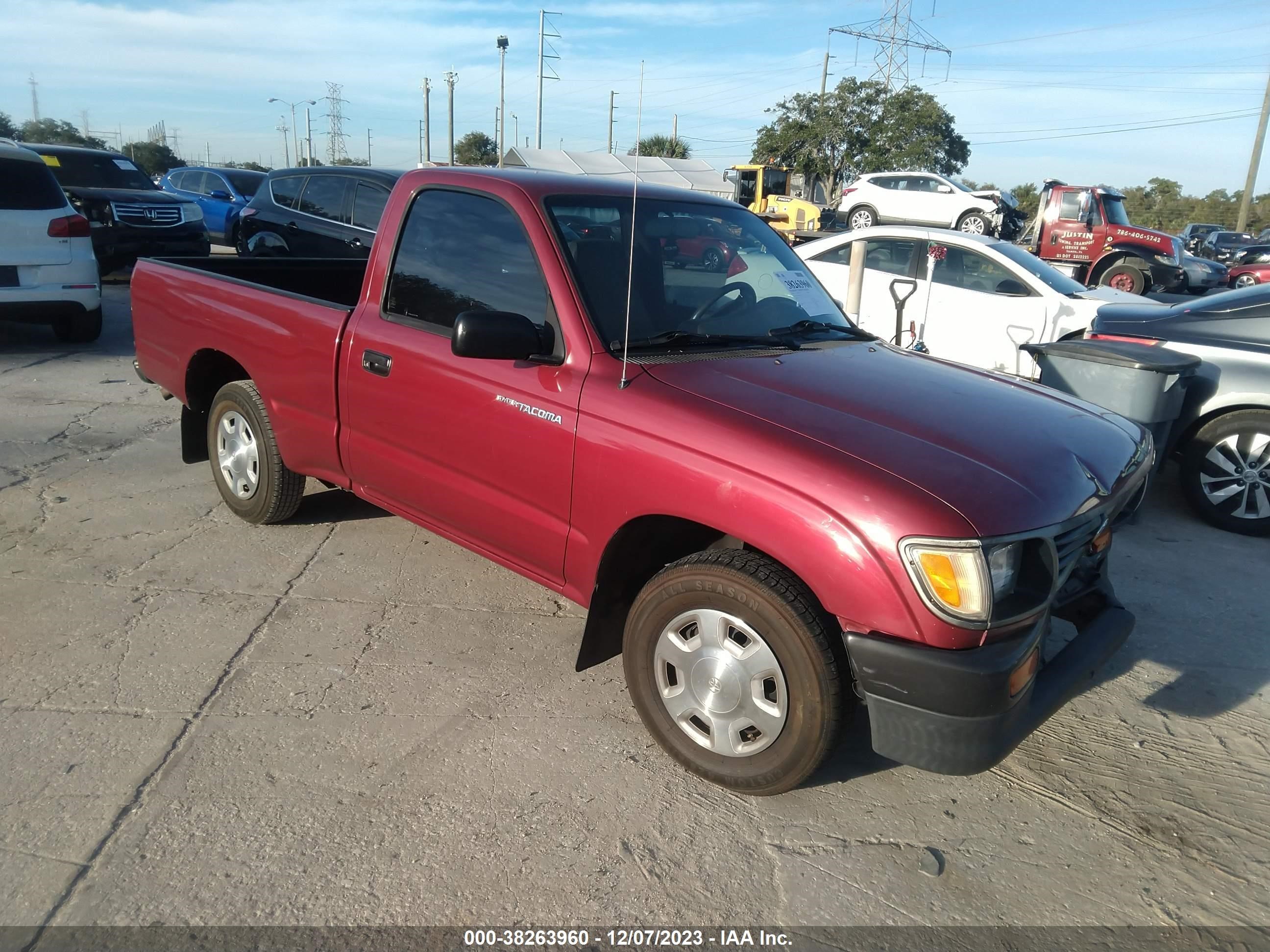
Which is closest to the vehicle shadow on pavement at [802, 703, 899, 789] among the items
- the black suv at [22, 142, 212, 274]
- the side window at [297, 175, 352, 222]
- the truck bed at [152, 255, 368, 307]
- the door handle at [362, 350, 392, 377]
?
the door handle at [362, 350, 392, 377]

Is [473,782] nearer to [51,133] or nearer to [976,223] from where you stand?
[976,223]

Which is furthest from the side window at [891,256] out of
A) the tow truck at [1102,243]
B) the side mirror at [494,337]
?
the tow truck at [1102,243]

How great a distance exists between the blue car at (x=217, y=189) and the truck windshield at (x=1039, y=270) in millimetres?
13632

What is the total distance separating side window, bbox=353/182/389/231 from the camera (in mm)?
10133

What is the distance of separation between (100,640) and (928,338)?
24.8 ft

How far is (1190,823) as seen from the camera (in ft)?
10.00

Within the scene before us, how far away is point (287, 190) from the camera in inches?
442

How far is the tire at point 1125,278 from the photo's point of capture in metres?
19.6

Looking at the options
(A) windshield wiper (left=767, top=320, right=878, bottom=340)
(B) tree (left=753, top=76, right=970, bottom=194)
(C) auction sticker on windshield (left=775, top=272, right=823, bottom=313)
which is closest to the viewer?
(A) windshield wiper (left=767, top=320, right=878, bottom=340)

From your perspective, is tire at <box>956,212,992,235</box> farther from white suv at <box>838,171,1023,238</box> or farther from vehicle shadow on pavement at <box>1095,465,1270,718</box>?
vehicle shadow on pavement at <box>1095,465,1270,718</box>

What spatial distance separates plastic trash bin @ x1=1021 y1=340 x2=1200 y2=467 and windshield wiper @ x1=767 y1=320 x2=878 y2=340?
1988 millimetres

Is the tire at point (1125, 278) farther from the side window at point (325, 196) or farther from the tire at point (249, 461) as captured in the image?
the tire at point (249, 461)

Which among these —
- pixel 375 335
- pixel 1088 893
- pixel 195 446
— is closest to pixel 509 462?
pixel 375 335

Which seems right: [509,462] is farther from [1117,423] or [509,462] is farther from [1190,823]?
[1190,823]
